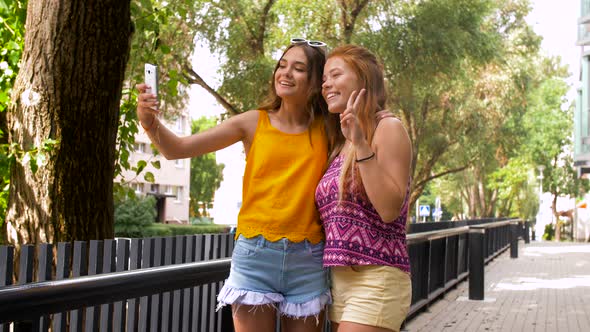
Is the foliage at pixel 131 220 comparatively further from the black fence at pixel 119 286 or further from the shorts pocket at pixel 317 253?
the shorts pocket at pixel 317 253

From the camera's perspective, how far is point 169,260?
15.0 ft

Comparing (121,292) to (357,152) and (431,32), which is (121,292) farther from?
(431,32)

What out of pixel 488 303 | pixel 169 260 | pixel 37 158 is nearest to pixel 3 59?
pixel 37 158

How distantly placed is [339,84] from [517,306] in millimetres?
10130

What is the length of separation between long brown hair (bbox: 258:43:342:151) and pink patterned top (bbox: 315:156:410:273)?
0.76 feet

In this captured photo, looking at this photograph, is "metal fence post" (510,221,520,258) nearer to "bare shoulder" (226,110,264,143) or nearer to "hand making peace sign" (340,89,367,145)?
"bare shoulder" (226,110,264,143)

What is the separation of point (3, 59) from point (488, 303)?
324 inches

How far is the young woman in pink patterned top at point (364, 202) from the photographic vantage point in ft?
9.17

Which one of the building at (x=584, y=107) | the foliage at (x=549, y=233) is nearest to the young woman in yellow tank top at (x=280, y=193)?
the building at (x=584, y=107)

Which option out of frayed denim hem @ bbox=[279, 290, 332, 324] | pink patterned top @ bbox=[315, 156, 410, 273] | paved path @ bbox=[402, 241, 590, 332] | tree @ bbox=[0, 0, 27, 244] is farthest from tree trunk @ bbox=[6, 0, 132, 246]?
paved path @ bbox=[402, 241, 590, 332]

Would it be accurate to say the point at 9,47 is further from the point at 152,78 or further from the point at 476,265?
the point at 476,265

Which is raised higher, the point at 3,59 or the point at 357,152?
the point at 3,59

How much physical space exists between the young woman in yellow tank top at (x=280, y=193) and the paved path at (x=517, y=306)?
6.47 meters

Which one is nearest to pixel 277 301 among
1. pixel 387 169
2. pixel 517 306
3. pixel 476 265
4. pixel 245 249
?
pixel 245 249
